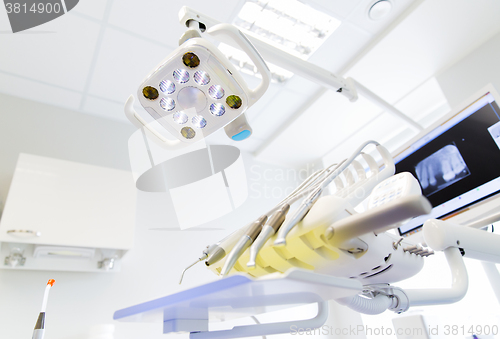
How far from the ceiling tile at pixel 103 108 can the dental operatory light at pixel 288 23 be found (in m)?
1.11

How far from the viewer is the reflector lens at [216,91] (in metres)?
0.66

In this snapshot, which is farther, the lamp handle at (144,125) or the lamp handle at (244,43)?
the lamp handle at (144,125)

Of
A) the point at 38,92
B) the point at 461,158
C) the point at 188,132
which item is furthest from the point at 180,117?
the point at 38,92

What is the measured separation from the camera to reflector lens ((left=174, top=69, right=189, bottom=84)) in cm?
64

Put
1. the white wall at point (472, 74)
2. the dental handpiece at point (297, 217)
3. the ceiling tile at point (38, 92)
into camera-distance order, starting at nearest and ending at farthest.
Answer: the dental handpiece at point (297, 217) → the white wall at point (472, 74) → the ceiling tile at point (38, 92)

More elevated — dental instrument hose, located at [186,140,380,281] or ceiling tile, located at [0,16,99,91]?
ceiling tile, located at [0,16,99,91]

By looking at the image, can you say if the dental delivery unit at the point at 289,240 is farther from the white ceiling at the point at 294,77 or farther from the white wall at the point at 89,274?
the white ceiling at the point at 294,77

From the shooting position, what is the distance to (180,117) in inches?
28.3

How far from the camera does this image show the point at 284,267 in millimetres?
518

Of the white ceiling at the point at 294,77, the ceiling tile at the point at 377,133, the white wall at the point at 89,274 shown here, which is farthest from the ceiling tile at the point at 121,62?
the ceiling tile at the point at 377,133

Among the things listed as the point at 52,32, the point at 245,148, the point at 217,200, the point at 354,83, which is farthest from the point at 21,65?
the point at 354,83

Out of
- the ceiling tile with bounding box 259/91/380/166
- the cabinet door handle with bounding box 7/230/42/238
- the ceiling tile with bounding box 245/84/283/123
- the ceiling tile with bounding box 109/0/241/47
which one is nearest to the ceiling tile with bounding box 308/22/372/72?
the ceiling tile with bounding box 259/91/380/166


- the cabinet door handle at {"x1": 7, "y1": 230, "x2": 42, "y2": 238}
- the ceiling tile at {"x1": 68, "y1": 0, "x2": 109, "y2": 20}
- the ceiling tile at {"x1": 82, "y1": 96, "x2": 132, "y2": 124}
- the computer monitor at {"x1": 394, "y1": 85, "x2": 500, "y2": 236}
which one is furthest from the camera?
the ceiling tile at {"x1": 82, "y1": 96, "x2": 132, "y2": 124}

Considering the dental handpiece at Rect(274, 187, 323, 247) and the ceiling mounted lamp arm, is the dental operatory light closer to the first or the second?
the ceiling mounted lamp arm
